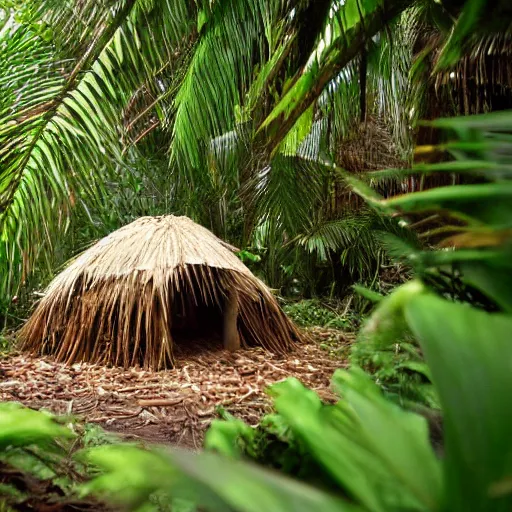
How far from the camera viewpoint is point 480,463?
1.97 feet

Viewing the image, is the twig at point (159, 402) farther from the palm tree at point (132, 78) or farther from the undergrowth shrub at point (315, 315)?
the undergrowth shrub at point (315, 315)

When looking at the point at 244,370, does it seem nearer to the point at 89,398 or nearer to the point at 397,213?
the point at 89,398

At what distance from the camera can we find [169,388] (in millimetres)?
4277

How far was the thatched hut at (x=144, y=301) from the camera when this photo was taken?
4.96 meters

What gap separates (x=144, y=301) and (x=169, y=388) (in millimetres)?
957

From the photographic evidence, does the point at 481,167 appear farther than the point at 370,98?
No

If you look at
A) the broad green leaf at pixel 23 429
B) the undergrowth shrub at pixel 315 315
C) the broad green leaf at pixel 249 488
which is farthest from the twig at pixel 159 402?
the undergrowth shrub at pixel 315 315

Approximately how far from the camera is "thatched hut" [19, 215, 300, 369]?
4961 mm

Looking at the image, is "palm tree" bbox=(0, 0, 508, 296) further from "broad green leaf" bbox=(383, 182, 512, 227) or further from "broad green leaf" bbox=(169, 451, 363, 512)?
"broad green leaf" bbox=(169, 451, 363, 512)

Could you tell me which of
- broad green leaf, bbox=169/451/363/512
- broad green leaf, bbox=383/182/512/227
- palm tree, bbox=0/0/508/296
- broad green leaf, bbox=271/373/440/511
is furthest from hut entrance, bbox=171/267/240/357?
broad green leaf, bbox=169/451/363/512

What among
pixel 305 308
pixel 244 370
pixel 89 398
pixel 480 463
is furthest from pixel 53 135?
pixel 305 308

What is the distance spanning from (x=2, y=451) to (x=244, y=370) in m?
3.24

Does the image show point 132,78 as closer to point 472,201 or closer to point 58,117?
point 58,117

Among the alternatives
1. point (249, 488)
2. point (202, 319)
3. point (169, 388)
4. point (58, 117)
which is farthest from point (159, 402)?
point (249, 488)
